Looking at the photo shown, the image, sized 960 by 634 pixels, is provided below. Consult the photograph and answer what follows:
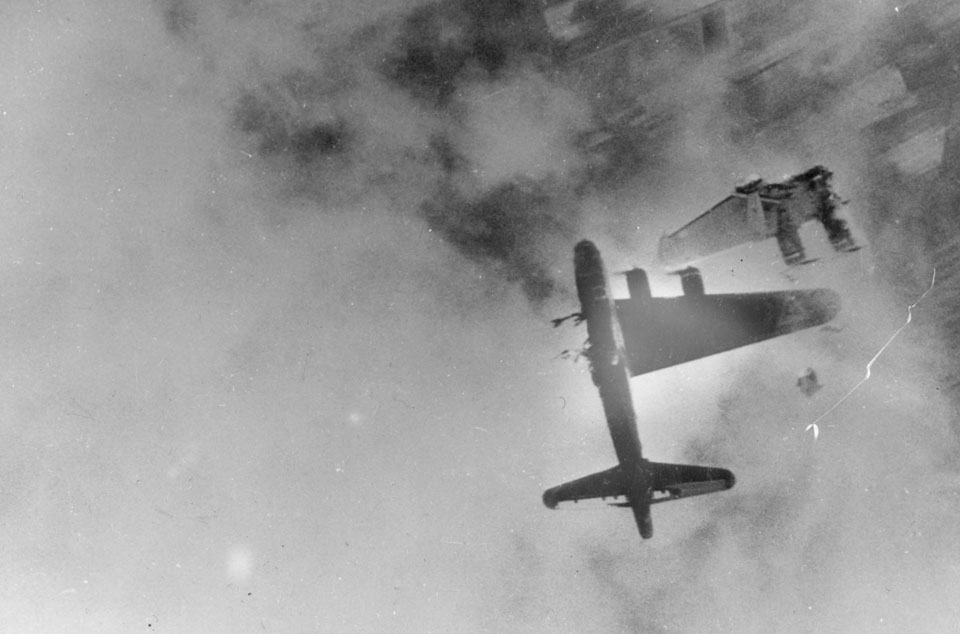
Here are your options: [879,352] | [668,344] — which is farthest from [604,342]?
[879,352]

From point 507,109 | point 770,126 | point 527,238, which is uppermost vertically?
point 507,109

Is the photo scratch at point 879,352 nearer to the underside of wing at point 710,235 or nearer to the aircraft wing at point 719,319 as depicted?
the aircraft wing at point 719,319

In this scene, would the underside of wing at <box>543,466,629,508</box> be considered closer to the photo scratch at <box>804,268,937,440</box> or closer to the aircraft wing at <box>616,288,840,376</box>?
the aircraft wing at <box>616,288,840,376</box>

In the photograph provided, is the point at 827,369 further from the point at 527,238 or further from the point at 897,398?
the point at 527,238

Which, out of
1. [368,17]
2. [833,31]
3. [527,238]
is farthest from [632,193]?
[368,17]

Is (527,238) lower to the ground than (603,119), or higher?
lower

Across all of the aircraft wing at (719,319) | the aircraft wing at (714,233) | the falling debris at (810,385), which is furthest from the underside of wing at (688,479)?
the aircraft wing at (714,233)
